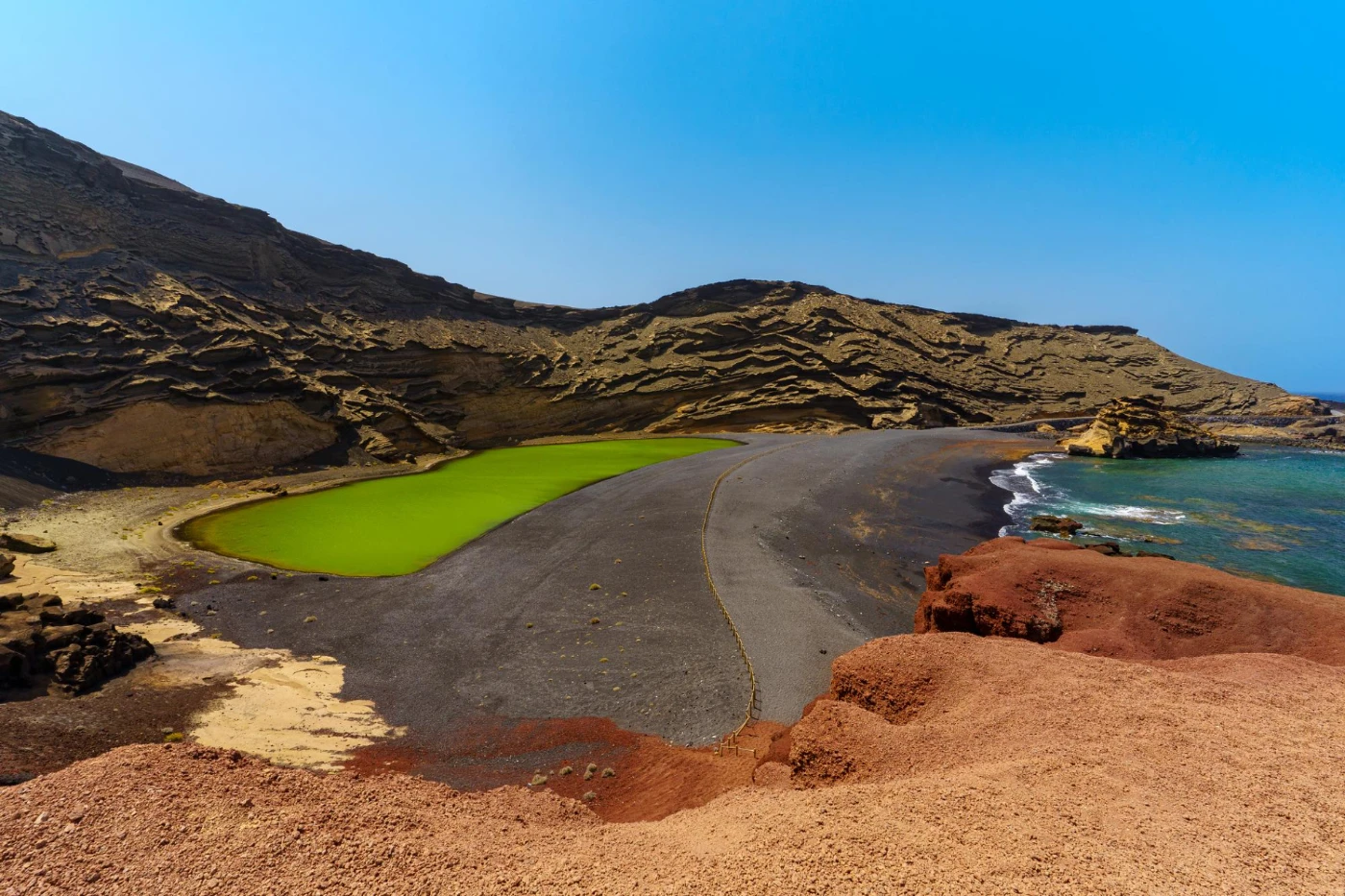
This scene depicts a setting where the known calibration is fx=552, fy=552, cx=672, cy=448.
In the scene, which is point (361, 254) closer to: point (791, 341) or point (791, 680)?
point (791, 341)

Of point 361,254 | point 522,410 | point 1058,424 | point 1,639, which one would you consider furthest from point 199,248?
point 1058,424

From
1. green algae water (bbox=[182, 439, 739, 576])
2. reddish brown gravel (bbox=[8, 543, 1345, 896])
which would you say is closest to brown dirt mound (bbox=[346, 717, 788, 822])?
reddish brown gravel (bbox=[8, 543, 1345, 896])

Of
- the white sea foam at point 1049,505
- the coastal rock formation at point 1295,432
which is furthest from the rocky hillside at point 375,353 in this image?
the white sea foam at point 1049,505

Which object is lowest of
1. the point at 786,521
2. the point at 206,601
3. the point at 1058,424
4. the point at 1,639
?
the point at 206,601

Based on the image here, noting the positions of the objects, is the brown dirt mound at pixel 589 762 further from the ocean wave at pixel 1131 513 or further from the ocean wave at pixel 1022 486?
the ocean wave at pixel 1131 513

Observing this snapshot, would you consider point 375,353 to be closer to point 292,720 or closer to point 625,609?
point 625,609

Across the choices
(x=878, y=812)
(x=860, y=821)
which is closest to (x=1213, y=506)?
(x=878, y=812)
